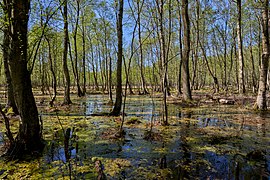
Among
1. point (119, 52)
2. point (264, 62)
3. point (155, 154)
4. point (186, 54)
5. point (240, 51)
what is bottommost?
point (155, 154)

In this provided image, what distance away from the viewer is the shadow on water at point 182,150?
3.80 meters

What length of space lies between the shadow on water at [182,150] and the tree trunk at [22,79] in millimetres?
621

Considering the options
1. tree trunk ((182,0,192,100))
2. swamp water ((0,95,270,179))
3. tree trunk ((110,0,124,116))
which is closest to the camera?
swamp water ((0,95,270,179))

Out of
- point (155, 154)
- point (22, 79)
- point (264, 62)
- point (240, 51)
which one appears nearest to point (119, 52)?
point (22, 79)

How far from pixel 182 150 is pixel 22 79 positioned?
4215 millimetres

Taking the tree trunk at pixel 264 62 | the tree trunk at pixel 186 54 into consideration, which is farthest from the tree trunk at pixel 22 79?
the tree trunk at pixel 186 54

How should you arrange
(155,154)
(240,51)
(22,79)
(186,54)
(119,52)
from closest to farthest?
1. (22,79)
2. (155,154)
3. (119,52)
4. (186,54)
5. (240,51)

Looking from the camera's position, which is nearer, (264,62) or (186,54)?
(264,62)

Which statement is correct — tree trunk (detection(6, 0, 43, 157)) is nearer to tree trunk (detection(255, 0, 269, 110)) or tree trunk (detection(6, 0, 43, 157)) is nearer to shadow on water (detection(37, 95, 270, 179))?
shadow on water (detection(37, 95, 270, 179))

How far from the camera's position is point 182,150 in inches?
196

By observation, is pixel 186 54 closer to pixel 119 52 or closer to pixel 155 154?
pixel 119 52

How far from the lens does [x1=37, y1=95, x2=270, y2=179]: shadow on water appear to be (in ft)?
12.5

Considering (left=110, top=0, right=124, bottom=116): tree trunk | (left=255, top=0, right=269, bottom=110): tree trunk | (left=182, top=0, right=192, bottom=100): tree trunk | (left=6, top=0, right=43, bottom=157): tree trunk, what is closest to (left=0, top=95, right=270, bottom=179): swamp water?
(left=6, top=0, right=43, bottom=157): tree trunk

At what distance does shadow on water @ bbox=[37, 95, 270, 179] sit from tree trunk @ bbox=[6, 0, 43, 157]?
24.5 inches
